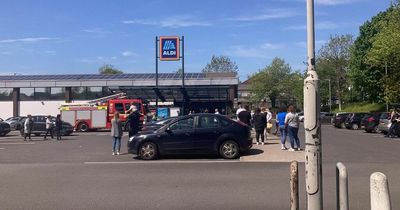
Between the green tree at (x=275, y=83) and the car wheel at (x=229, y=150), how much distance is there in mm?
91453

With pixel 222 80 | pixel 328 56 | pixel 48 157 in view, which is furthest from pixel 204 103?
pixel 328 56

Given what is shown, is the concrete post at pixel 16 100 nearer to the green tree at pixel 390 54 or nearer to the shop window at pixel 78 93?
the shop window at pixel 78 93

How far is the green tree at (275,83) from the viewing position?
10769 centimetres

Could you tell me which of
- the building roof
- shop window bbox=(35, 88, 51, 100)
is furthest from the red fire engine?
shop window bbox=(35, 88, 51, 100)

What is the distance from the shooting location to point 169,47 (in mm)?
33281

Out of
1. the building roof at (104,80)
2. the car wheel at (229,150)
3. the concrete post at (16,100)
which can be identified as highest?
the building roof at (104,80)

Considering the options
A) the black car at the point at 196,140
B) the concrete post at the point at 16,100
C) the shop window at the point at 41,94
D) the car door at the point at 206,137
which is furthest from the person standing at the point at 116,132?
the concrete post at the point at 16,100

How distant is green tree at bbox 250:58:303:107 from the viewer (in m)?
108

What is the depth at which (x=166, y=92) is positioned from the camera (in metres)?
38.0

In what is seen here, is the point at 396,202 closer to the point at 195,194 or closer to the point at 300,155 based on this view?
the point at 195,194

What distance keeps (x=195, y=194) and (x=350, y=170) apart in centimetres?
503

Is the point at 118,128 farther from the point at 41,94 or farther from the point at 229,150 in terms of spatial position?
the point at 41,94

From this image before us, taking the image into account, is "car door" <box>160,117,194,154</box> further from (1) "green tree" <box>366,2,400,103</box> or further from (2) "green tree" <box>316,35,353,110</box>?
(2) "green tree" <box>316,35,353,110</box>

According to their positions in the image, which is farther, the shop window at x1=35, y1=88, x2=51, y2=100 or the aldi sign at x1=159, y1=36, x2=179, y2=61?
the shop window at x1=35, y1=88, x2=51, y2=100
